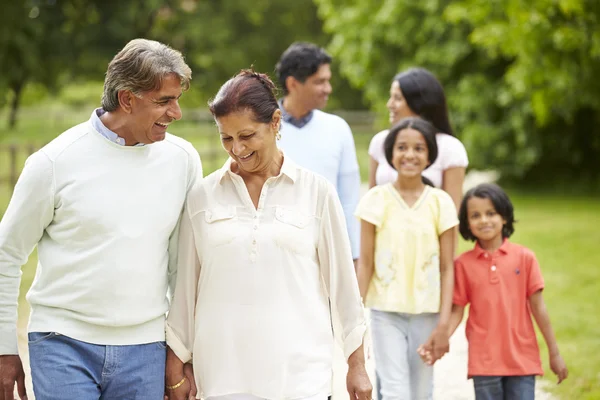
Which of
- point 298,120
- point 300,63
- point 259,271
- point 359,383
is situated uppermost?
point 300,63

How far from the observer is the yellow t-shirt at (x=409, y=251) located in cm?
479

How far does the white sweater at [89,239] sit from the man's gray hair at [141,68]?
0.68ft

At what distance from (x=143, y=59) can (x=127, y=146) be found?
0.33m

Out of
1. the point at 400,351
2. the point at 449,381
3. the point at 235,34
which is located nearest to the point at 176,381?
the point at 400,351

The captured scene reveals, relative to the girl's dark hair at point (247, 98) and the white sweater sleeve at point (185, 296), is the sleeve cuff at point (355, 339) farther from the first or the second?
the girl's dark hair at point (247, 98)

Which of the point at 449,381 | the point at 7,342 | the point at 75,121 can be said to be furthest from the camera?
the point at 75,121

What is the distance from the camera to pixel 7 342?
3.48 meters

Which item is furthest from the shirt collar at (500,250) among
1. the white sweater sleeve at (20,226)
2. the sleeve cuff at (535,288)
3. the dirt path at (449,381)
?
the white sweater sleeve at (20,226)

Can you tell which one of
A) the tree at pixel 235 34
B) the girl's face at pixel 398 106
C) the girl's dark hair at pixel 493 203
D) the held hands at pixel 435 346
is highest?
the tree at pixel 235 34

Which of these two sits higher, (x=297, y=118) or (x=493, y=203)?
(x=297, y=118)

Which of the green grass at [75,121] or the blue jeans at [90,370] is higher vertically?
the green grass at [75,121]

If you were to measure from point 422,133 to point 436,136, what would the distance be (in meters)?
0.55

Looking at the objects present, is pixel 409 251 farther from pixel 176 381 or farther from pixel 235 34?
pixel 235 34

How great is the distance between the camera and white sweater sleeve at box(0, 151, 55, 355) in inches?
133
